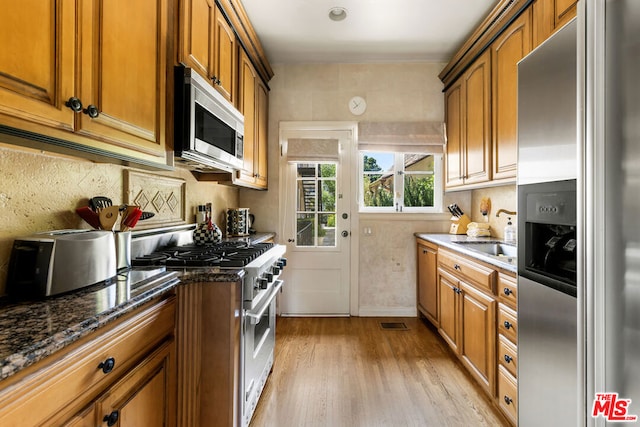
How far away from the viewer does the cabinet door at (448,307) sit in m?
2.34

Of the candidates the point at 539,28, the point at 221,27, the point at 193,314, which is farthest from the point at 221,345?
the point at 539,28

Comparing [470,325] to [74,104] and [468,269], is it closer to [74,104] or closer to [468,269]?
[468,269]

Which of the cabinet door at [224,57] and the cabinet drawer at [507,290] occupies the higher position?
the cabinet door at [224,57]

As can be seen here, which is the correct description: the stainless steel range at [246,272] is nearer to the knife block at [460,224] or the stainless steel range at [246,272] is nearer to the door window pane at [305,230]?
the door window pane at [305,230]

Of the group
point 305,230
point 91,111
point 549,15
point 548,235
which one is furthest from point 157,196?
point 549,15

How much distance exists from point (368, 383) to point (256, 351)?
866mm

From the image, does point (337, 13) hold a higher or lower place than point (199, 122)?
higher

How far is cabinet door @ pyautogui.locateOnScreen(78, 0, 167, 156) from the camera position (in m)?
0.98

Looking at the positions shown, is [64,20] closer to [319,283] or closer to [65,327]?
[65,327]

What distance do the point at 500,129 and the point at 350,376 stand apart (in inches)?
79.7

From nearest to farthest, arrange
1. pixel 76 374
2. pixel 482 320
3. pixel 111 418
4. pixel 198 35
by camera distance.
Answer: pixel 76 374, pixel 111 418, pixel 198 35, pixel 482 320

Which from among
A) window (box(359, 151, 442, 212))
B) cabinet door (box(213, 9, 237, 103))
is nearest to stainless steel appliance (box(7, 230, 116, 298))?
cabinet door (box(213, 9, 237, 103))

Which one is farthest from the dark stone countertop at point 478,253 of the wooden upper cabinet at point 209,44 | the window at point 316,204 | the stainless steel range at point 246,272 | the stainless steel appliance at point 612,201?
the wooden upper cabinet at point 209,44

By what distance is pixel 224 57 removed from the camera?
2.04 meters
